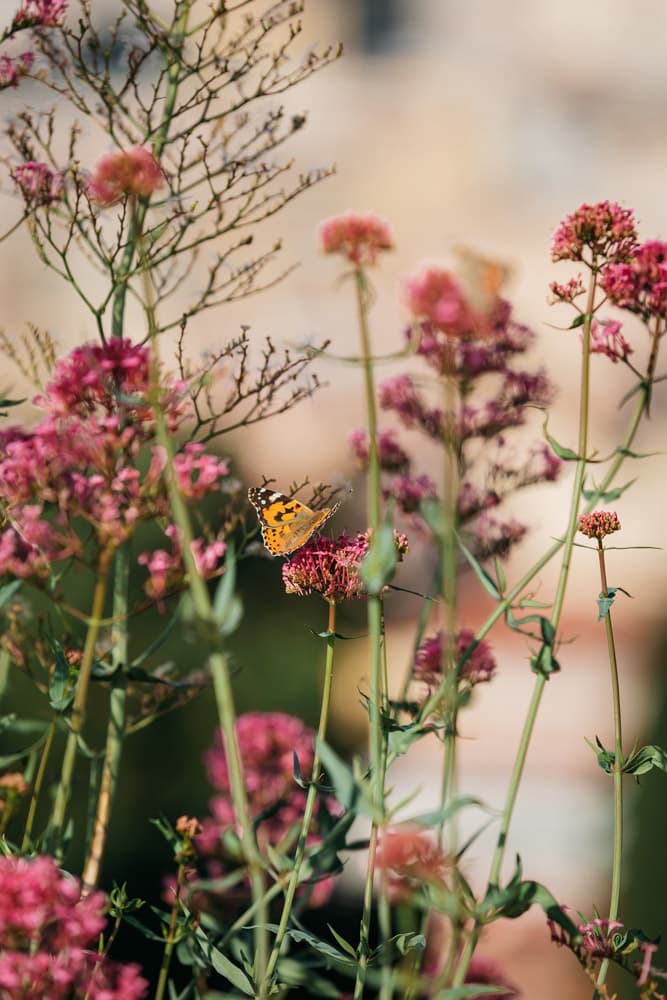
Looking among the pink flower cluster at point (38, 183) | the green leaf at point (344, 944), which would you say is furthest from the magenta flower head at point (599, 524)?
the pink flower cluster at point (38, 183)

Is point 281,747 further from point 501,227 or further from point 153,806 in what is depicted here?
point 501,227

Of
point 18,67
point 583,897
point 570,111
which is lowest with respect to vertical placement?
point 583,897

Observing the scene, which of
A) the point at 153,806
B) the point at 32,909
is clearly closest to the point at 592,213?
the point at 32,909

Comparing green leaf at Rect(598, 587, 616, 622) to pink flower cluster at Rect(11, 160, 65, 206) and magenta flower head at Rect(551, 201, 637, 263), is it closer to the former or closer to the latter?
magenta flower head at Rect(551, 201, 637, 263)

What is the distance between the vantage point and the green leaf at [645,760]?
4.42ft

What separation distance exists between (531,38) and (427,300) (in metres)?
13.0

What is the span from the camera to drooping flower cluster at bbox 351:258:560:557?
3.26 feet

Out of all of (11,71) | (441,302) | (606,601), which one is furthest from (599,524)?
(11,71)

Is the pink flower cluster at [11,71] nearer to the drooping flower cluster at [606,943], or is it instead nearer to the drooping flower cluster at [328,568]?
the drooping flower cluster at [328,568]

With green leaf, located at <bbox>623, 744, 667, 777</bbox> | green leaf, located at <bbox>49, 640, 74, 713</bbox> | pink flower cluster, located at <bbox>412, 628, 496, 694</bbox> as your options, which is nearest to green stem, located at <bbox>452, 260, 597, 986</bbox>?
green leaf, located at <bbox>623, 744, 667, 777</bbox>

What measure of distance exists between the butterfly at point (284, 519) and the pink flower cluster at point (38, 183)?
471 mm

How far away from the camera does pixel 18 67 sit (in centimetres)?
153

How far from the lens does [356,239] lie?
102 centimetres

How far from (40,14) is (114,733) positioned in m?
0.95
